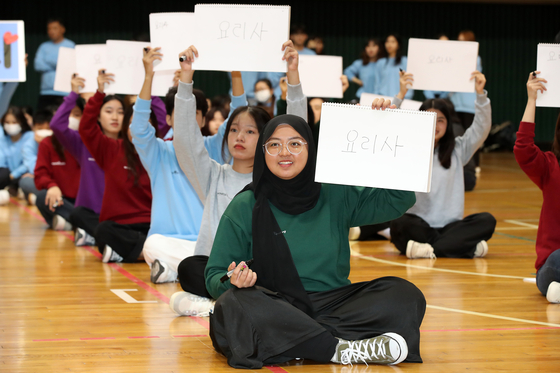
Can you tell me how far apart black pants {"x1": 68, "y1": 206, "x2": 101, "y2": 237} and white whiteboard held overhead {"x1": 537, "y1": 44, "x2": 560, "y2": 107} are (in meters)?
2.94

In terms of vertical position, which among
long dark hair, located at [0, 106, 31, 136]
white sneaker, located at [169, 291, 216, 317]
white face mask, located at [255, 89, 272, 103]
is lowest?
white sneaker, located at [169, 291, 216, 317]

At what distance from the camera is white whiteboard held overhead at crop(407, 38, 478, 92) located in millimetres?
4887

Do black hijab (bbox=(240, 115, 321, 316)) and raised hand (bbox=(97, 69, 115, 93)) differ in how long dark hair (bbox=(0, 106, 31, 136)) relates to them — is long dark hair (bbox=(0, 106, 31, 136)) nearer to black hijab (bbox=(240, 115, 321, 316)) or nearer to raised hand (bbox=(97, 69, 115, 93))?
raised hand (bbox=(97, 69, 115, 93))

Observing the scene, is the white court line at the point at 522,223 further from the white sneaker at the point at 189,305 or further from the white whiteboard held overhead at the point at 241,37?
the white sneaker at the point at 189,305

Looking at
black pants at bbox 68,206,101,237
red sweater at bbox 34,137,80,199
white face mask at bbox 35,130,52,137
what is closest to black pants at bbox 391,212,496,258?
black pants at bbox 68,206,101,237

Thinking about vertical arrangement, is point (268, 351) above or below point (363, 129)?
below

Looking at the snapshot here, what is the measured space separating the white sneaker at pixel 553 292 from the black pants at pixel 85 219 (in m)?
2.92

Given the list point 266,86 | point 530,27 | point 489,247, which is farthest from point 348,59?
point 489,247

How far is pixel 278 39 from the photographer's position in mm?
3311

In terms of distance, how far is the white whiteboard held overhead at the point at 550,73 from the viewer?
11.7 feet

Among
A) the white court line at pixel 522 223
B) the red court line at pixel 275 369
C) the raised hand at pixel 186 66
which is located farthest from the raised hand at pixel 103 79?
the white court line at pixel 522 223

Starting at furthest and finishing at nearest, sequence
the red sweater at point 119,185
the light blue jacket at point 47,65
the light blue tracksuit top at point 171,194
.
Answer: the light blue jacket at point 47,65, the red sweater at point 119,185, the light blue tracksuit top at point 171,194

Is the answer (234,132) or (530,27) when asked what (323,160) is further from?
(530,27)

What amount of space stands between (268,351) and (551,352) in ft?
3.41
